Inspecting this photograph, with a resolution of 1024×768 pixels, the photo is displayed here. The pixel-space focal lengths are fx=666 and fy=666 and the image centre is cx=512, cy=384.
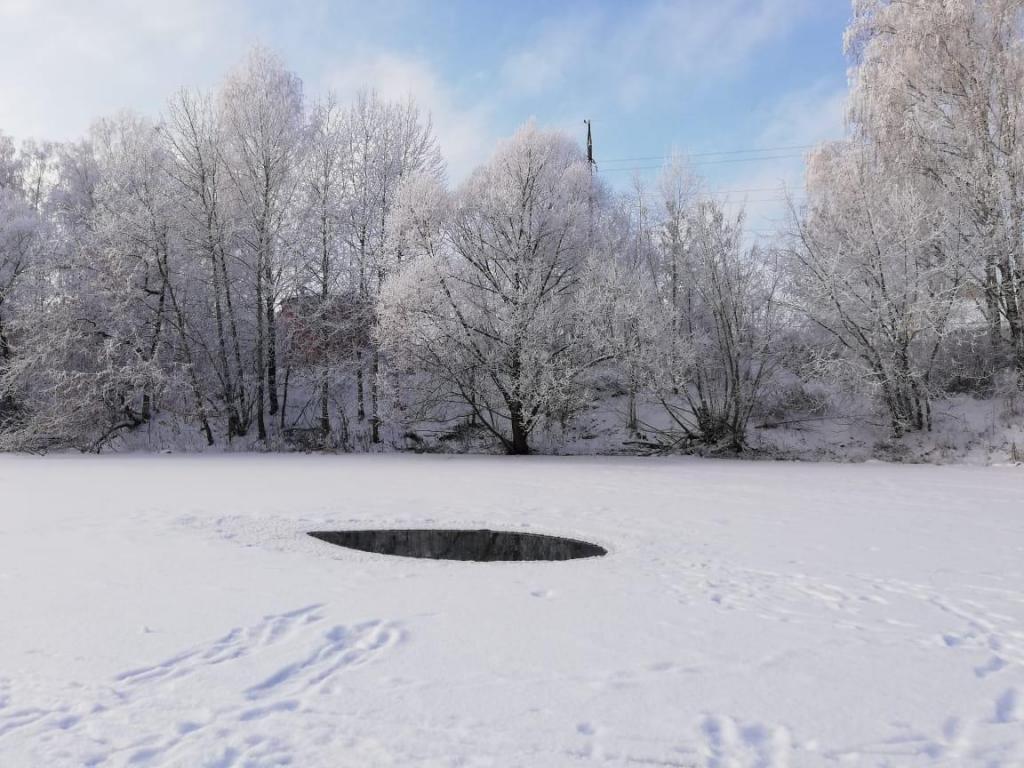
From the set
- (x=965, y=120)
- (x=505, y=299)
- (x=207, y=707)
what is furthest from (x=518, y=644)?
(x=965, y=120)

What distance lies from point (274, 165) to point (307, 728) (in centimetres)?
1811

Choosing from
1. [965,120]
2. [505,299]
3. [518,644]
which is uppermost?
[965,120]

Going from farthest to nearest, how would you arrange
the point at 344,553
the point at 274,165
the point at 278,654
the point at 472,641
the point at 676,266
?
the point at 274,165 < the point at 676,266 < the point at 344,553 < the point at 472,641 < the point at 278,654

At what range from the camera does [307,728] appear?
246cm

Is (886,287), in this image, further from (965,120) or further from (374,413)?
(374,413)

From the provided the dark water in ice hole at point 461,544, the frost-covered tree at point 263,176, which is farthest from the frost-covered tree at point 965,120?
the frost-covered tree at point 263,176

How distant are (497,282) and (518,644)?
492 inches

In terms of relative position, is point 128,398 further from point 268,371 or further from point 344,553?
point 344,553

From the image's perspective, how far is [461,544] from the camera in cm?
605

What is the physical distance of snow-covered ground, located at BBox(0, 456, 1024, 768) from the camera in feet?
7.83

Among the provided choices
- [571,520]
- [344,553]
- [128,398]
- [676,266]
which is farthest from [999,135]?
[128,398]

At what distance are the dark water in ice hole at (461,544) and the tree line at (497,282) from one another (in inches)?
318

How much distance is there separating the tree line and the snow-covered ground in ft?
26.3

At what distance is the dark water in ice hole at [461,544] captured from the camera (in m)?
5.66
